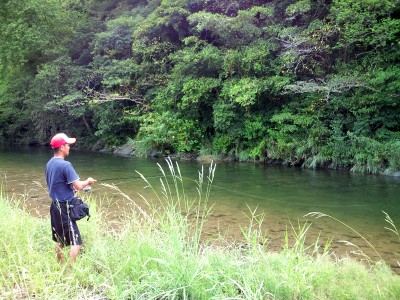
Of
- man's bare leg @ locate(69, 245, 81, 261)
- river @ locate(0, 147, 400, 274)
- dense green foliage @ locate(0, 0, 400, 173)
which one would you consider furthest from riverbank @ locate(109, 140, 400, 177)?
man's bare leg @ locate(69, 245, 81, 261)

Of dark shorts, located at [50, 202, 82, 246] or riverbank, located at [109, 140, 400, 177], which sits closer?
dark shorts, located at [50, 202, 82, 246]

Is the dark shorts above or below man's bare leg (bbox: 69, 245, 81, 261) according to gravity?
above

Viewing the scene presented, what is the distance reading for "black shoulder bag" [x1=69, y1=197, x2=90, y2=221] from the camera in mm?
3527

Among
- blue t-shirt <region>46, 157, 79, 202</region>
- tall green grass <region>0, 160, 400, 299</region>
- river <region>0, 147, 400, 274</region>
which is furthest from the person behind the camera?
river <region>0, 147, 400, 274</region>

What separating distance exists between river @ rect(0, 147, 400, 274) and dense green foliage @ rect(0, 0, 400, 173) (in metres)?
1.90

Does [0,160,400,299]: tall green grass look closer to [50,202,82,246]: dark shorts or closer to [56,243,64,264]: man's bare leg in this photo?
[56,243,64,264]: man's bare leg

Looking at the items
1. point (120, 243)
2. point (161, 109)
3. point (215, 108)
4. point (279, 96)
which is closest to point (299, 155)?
point (279, 96)

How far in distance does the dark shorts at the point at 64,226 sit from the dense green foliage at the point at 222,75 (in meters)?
11.0

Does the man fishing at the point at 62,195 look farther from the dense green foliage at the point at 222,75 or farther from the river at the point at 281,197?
the dense green foliage at the point at 222,75

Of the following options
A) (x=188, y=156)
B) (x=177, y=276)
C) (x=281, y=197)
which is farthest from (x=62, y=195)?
(x=188, y=156)

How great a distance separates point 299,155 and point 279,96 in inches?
112

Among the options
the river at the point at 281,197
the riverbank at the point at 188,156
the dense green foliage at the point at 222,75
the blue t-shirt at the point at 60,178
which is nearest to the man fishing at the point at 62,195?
the blue t-shirt at the point at 60,178

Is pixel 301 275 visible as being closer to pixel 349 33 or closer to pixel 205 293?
pixel 205 293

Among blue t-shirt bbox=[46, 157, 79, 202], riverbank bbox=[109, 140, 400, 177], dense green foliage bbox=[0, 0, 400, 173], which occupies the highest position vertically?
dense green foliage bbox=[0, 0, 400, 173]
